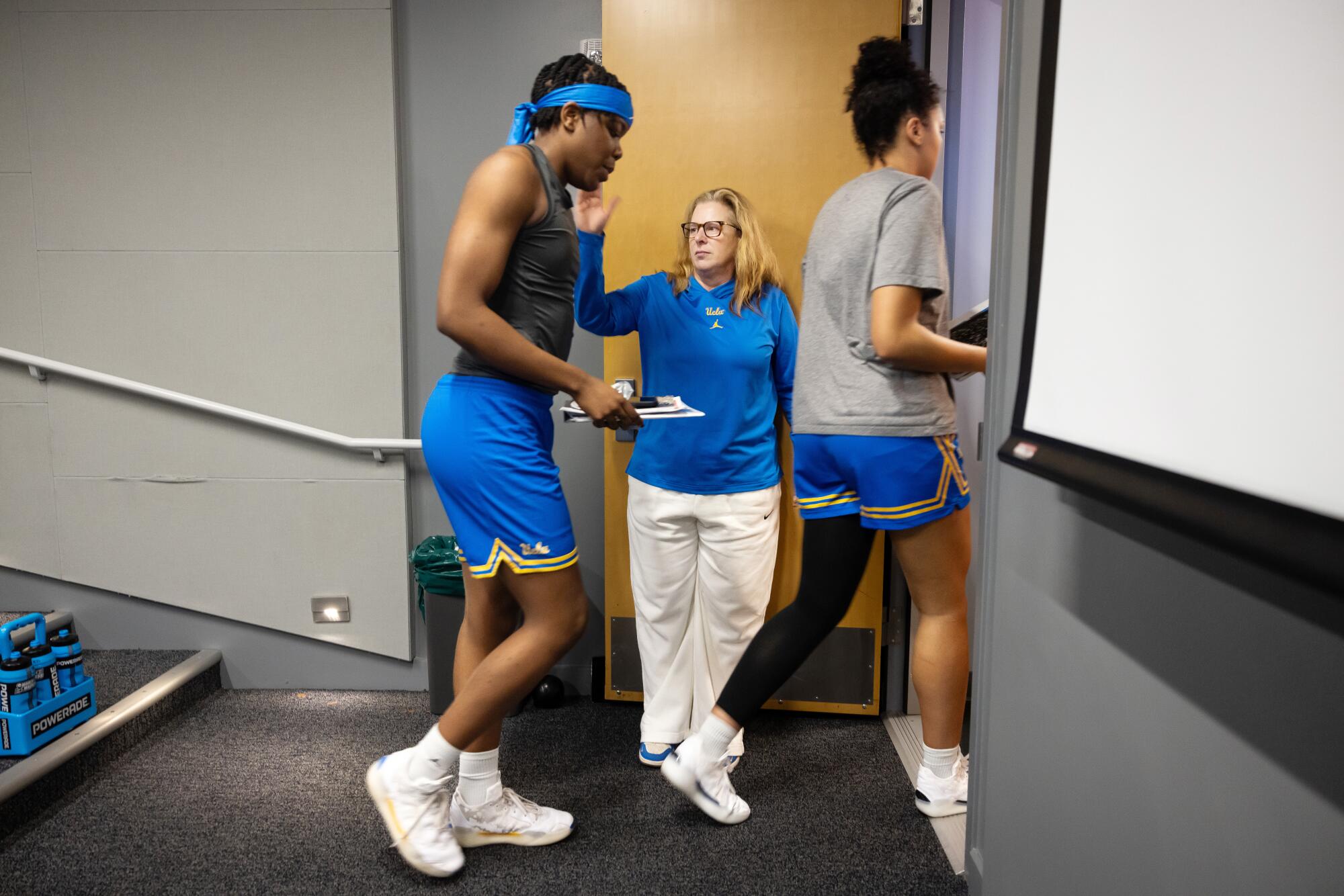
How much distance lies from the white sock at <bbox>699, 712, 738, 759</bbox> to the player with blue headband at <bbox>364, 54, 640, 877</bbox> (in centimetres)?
36

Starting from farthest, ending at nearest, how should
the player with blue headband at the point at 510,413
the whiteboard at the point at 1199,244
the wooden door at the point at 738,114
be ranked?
the wooden door at the point at 738,114 → the player with blue headband at the point at 510,413 → the whiteboard at the point at 1199,244

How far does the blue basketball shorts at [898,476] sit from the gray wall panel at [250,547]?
155cm

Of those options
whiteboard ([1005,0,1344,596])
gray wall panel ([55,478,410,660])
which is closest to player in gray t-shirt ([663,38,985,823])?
whiteboard ([1005,0,1344,596])

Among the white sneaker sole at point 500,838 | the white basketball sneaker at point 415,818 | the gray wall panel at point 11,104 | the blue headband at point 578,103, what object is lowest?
the white sneaker sole at point 500,838

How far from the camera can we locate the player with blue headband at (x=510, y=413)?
1.58 metres

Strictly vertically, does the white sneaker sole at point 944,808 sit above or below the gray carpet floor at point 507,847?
above

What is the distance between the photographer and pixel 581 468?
2748mm

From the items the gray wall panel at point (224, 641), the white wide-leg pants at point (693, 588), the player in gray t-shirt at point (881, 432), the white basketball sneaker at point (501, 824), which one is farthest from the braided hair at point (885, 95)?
the gray wall panel at point (224, 641)

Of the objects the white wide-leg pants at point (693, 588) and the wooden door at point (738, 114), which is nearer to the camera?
the white wide-leg pants at point (693, 588)

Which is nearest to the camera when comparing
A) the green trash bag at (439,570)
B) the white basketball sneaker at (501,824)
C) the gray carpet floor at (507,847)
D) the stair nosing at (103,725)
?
the gray carpet floor at (507,847)

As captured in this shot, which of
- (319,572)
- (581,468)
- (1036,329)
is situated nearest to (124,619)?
(319,572)

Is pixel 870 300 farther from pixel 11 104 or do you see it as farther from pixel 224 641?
pixel 11 104

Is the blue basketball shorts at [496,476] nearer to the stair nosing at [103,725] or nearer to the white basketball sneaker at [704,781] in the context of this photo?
the white basketball sneaker at [704,781]

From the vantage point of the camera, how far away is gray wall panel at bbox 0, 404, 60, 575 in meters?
2.70
